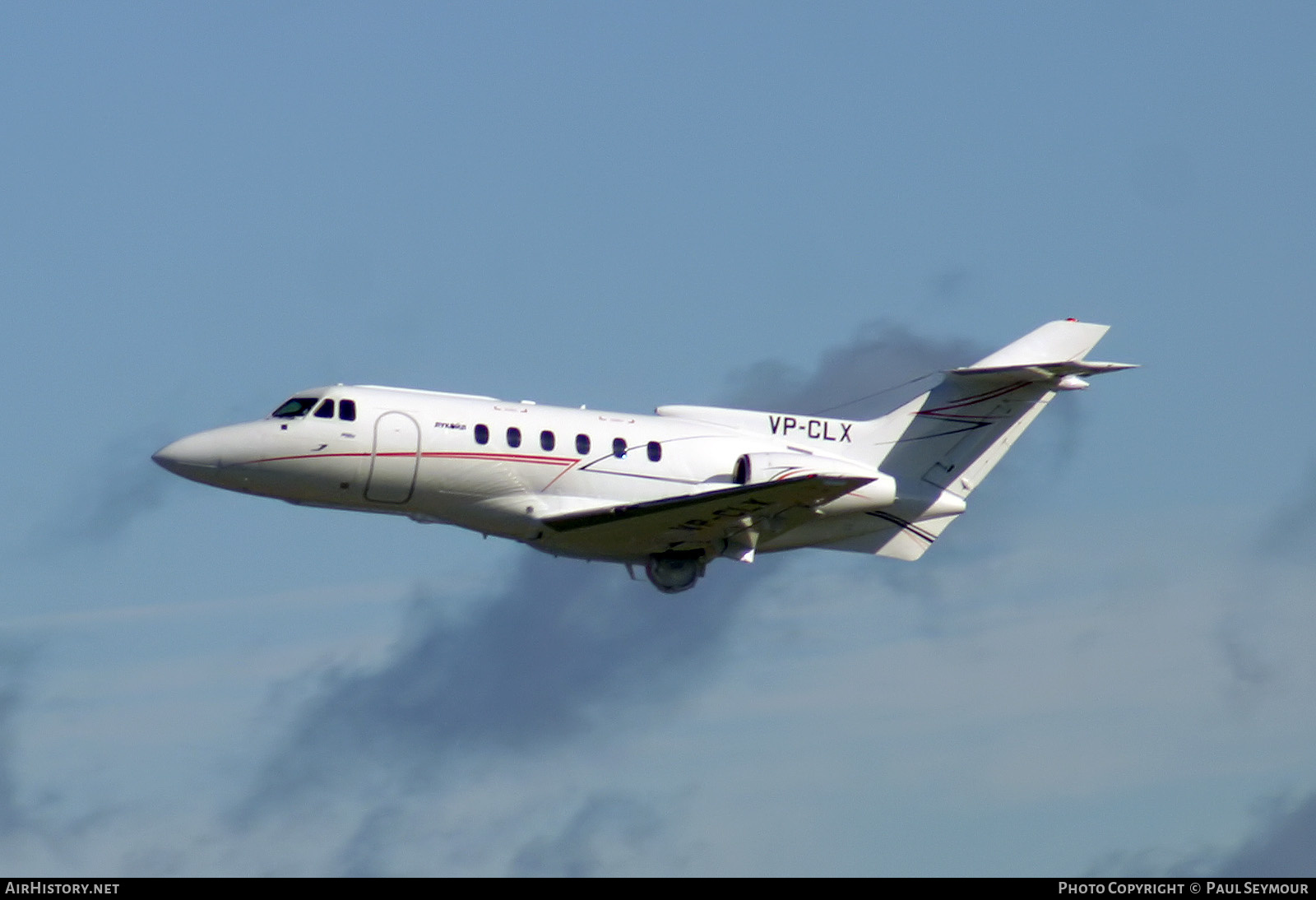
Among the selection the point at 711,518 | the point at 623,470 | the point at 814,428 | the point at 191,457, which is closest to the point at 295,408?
the point at 191,457

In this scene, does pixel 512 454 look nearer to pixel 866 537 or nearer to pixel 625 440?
pixel 625 440

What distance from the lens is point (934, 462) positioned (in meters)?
48.2

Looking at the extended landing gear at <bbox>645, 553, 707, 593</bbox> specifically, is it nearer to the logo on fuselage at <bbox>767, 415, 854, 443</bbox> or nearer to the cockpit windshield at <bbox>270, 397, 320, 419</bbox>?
the logo on fuselage at <bbox>767, 415, 854, 443</bbox>

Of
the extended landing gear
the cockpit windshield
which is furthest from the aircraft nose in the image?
the extended landing gear

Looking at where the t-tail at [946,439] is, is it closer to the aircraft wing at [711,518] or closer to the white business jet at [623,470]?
the white business jet at [623,470]

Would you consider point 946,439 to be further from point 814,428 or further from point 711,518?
point 711,518

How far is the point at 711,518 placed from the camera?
43656mm

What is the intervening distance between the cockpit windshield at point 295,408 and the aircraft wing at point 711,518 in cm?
506

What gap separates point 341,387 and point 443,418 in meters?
2.11

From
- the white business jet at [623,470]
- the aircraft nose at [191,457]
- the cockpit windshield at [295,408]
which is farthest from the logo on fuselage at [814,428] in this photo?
the aircraft nose at [191,457]

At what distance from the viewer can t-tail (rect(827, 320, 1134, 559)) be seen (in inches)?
1880

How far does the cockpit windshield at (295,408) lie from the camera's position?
43500 mm

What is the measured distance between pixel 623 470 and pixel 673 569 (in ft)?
7.65
